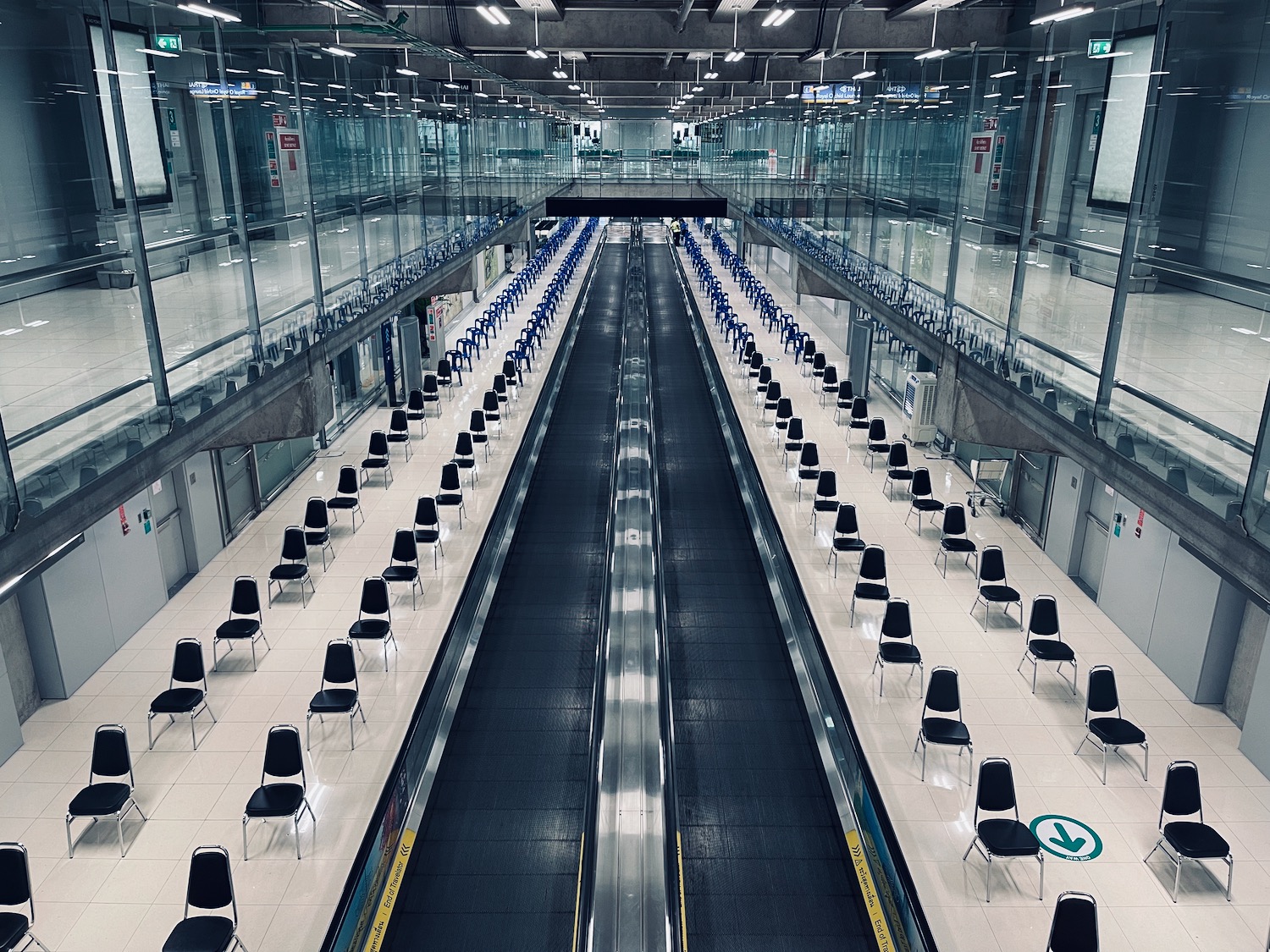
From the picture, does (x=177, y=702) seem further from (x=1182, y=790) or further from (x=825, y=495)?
(x=825, y=495)

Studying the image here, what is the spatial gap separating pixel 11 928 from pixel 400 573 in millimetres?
5365

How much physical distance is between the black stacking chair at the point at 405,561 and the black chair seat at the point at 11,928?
16.7 feet

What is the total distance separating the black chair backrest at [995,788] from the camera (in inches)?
265

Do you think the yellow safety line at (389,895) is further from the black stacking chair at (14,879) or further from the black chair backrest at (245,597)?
the black chair backrest at (245,597)

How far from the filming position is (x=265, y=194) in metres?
12.7

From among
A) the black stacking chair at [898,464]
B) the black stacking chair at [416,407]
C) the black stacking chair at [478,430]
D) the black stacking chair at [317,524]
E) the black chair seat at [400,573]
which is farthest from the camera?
the black stacking chair at [416,407]

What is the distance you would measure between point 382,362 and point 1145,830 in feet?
56.7

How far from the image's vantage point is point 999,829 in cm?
642

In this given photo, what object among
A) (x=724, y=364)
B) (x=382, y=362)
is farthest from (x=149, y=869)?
(x=724, y=364)

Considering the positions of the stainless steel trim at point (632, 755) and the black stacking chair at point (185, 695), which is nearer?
the stainless steel trim at point (632, 755)

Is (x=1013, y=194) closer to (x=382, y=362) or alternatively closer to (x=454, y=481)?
(x=454, y=481)

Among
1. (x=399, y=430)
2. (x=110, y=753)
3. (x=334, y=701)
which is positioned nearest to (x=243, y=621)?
(x=334, y=701)

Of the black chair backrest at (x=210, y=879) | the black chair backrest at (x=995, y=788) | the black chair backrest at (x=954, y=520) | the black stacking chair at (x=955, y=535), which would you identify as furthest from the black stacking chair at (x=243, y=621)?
the black chair backrest at (x=954, y=520)

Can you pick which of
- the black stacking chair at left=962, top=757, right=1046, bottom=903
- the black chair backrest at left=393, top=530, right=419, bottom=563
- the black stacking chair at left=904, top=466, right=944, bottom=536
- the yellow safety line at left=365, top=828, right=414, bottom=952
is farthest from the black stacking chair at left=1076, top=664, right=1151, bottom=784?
the black chair backrest at left=393, top=530, right=419, bottom=563
